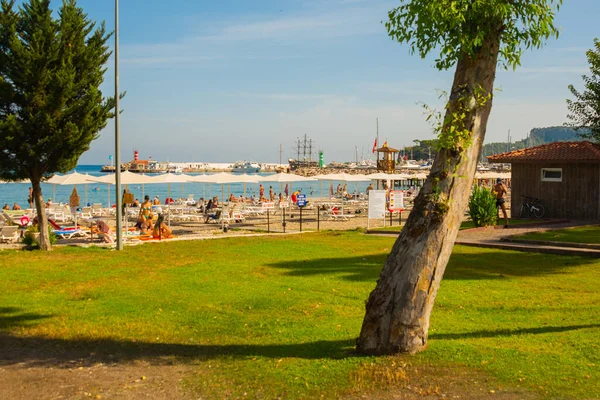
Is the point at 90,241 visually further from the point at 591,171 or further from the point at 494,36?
the point at 591,171

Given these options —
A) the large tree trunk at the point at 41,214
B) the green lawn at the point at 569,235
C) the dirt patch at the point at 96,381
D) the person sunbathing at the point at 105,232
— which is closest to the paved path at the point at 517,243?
the green lawn at the point at 569,235

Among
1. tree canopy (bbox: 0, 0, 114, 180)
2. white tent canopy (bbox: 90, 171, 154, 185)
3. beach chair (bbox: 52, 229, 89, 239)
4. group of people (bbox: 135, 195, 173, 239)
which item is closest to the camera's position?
tree canopy (bbox: 0, 0, 114, 180)

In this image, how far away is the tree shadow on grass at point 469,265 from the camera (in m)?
12.6

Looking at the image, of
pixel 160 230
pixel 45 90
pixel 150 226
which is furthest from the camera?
pixel 150 226

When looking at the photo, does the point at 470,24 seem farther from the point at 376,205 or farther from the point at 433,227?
the point at 376,205

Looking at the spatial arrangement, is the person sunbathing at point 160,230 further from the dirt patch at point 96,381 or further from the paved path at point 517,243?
the dirt patch at point 96,381

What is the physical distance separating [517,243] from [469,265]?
397cm

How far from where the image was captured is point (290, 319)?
8.78 m

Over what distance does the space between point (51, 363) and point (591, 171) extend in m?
23.0

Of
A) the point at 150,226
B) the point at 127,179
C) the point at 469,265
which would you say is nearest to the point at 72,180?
the point at 127,179

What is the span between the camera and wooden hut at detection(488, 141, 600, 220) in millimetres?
24203

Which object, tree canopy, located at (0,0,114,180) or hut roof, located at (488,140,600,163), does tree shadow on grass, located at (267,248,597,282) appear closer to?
tree canopy, located at (0,0,114,180)

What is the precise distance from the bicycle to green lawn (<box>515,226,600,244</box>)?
184 inches

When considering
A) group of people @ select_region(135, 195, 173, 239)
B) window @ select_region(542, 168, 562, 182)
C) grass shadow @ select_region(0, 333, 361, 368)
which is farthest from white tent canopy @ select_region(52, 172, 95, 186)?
window @ select_region(542, 168, 562, 182)
